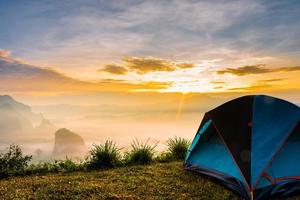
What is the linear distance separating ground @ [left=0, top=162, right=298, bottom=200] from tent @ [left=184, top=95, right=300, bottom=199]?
0.44 m

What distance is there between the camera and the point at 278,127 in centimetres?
610

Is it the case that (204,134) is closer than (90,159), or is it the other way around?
(204,134)

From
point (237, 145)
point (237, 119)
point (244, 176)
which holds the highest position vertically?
point (237, 119)

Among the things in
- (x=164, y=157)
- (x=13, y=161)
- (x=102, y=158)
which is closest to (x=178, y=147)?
(x=164, y=157)

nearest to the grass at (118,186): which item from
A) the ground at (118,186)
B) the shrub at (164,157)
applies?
the ground at (118,186)

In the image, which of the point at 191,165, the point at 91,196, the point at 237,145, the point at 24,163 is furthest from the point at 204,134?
the point at 24,163

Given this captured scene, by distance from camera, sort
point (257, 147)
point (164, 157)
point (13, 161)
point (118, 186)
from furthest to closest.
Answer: point (164, 157) < point (13, 161) < point (118, 186) < point (257, 147)

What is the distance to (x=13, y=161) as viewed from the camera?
27.2 ft

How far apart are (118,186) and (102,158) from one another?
7.26ft

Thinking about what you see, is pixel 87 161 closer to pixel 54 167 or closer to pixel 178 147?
pixel 54 167

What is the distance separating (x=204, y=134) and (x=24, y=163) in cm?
504

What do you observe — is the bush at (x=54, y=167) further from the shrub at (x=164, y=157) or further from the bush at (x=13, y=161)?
the shrub at (x=164, y=157)

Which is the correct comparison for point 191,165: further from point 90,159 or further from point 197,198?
point 90,159

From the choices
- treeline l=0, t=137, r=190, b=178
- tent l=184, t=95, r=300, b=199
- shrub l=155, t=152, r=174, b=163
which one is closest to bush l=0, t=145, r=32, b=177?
treeline l=0, t=137, r=190, b=178
